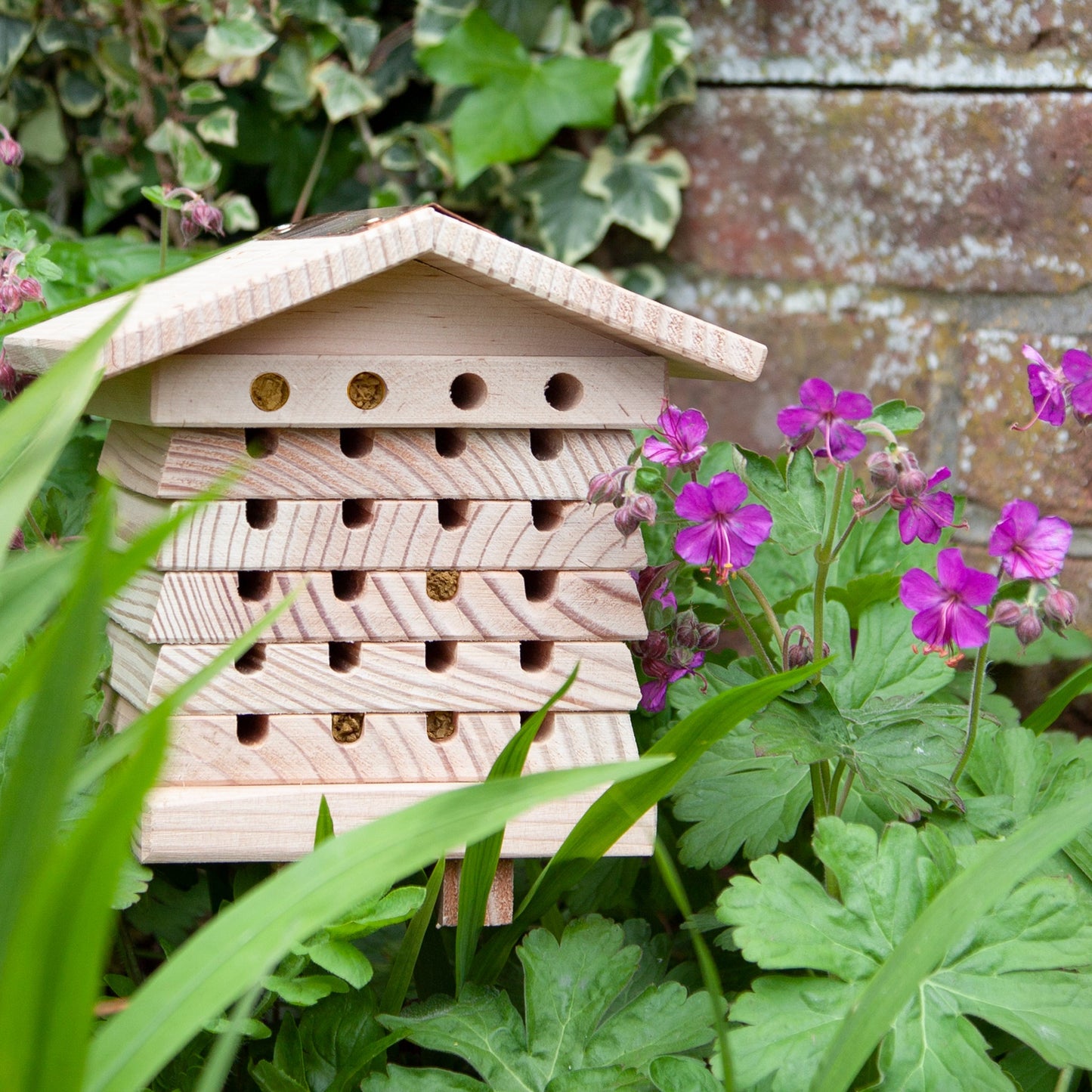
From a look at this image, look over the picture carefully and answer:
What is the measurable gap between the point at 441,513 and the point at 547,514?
0.33 ft

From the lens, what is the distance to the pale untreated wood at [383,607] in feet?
3.14

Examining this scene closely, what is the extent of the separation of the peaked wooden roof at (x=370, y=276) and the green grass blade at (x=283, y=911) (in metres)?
0.45

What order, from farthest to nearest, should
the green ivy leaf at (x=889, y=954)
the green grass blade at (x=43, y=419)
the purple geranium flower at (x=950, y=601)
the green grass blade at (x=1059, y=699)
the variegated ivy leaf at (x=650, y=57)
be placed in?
the variegated ivy leaf at (x=650, y=57)
the green grass blade at (x=1059, y=699)
the purple geranium flower at (x=950, y=601)
the green ivy leaf at (x=889, y=954)
the green grass blade at (x=43, y=419)

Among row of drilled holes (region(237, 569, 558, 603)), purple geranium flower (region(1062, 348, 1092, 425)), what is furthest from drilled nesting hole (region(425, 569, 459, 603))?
purple geranium flower (region(1062, 348, 1092, 425))

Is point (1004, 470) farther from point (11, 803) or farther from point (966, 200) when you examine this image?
point (11, 803)

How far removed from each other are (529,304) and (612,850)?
50 cm

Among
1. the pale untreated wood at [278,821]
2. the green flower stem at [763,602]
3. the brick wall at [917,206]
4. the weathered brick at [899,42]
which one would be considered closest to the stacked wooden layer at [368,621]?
the pale untreated wood at [278,821]

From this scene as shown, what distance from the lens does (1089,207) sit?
70.4 inches

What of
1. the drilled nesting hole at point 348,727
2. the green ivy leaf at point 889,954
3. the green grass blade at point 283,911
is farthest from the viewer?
the drilled nesting hole at point 348,727

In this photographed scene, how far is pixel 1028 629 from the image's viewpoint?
87cm

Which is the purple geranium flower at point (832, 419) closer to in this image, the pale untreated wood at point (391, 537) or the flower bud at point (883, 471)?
the flower bud at point (883, 471)

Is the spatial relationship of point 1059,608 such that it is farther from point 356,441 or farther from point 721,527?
point 356,441

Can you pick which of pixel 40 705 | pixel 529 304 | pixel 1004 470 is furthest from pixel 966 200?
pixel 40 705

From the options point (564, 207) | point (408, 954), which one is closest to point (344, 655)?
point (408, 954)
